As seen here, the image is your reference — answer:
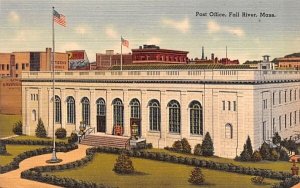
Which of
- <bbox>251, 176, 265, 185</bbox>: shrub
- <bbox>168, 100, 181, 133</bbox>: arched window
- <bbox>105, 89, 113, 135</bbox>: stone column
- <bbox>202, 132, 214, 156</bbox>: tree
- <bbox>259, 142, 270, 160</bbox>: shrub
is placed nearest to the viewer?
<bbox>251, 176, 265, 185</bbox>: shrub

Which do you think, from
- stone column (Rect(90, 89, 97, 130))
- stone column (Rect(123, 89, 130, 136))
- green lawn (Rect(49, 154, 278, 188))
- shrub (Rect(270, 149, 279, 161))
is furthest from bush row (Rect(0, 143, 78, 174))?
shrub (Rect(270, 149, 279, 161))

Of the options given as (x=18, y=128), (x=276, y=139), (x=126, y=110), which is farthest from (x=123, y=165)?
Result: (x=276, y=139)

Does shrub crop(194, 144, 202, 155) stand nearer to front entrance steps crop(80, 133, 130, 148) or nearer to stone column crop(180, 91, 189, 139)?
stone column crop(180, 91, 189, 139)

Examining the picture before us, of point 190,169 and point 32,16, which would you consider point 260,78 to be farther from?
point 32,16

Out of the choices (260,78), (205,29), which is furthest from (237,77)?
(205,29)

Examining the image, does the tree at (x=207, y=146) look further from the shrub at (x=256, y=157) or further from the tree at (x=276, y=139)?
the tree at (x=276, y=139)

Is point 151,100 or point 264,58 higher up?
point 264,58

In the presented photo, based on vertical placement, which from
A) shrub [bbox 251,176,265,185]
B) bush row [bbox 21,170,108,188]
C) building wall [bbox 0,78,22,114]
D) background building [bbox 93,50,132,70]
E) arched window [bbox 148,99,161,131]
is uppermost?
background building [bbox 93,50,132,70]

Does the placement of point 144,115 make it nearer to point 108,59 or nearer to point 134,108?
point 134,108
